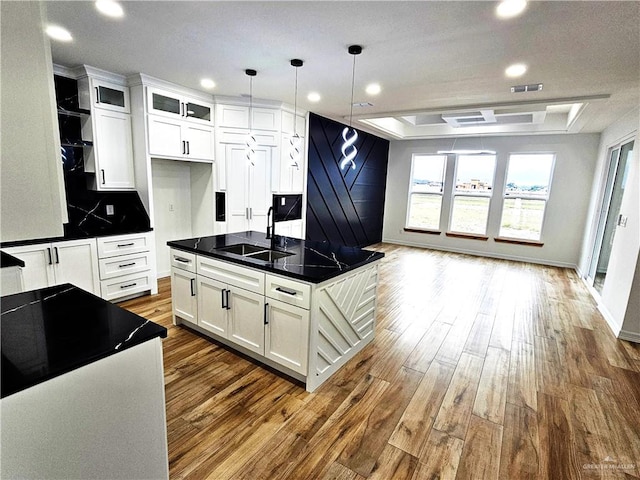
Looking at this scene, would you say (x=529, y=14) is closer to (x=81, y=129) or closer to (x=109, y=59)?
(x=109, y=59)

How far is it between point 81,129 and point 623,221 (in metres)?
6.39

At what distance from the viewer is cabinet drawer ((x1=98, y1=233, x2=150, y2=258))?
3447mm

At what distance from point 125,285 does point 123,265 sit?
9.6 inches

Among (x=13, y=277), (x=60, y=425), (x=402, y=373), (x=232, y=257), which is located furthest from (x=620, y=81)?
(x=13, y=277)

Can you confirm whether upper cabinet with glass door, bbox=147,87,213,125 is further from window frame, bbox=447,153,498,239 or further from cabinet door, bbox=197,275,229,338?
window frame, bbox=447,153,498,239

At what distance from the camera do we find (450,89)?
368 centimetres

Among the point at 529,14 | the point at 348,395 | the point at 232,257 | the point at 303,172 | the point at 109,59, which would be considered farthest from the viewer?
the point at 303,172

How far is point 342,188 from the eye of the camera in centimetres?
639

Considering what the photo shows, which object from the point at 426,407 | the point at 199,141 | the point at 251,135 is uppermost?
the point at 199,141

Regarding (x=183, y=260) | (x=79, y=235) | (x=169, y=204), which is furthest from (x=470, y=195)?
(x=79, y=235)

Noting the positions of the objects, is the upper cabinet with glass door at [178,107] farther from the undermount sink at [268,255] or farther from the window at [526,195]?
the window at [526,195]

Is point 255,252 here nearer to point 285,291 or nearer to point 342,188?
point 285,291

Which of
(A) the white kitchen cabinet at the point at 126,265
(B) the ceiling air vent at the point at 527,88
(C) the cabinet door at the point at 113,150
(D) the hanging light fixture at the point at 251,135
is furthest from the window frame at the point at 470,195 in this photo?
(C) the cabinet door at the point at 113,150

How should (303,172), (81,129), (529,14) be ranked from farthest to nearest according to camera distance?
1. (303,172)
2. (81,129)
3. (529,14)
